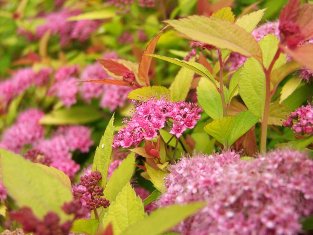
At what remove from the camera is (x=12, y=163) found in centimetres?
80

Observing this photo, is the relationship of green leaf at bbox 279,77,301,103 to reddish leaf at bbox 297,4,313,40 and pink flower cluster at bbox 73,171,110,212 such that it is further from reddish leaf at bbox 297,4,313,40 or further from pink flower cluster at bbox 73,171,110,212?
pink flower cluster at bbox 73,171,110,212

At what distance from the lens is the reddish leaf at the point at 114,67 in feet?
3.99

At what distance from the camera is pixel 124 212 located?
913 mm

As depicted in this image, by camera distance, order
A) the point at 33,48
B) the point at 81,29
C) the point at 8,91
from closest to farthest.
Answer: the point at 8,91
the point at 81,29
the point at 33,48

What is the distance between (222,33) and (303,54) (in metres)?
0.13

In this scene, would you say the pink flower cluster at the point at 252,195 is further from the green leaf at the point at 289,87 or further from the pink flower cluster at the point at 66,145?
the pink flower cluster at the point at 66,145

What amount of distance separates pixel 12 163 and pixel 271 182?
0.38m

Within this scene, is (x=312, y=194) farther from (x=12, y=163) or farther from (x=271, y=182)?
(x=12, y=163)

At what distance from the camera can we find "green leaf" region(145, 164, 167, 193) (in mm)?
1000

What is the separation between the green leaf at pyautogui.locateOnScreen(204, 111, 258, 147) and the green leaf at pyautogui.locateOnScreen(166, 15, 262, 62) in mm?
203

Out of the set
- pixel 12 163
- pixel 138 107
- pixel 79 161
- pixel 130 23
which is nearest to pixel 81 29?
pixel 130 23

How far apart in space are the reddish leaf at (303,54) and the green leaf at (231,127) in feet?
0.76

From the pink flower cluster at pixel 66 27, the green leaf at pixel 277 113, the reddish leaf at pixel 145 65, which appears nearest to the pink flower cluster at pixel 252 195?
the green leaf at pixel 277 113

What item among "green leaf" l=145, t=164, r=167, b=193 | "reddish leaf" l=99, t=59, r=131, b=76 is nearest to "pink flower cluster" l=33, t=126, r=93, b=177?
"reddish leaf" l=99, t=59, r=131, b=76
